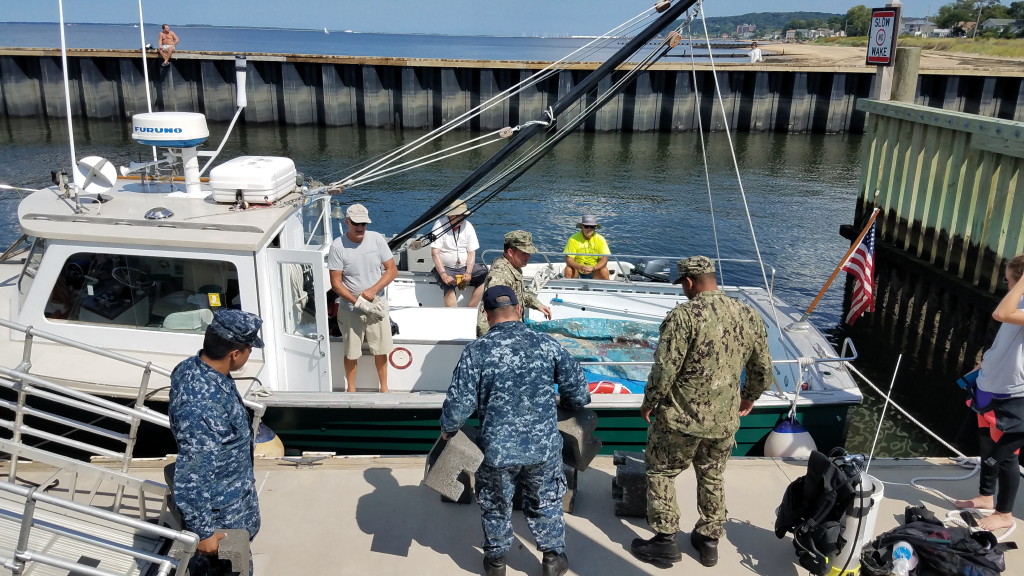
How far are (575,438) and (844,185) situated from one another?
21.3 metres

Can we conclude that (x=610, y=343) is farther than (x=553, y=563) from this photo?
Yes

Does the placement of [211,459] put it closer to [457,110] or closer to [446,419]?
[446,419]

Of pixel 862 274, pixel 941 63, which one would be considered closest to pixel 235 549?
pixel 862 274

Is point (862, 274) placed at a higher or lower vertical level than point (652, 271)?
higher

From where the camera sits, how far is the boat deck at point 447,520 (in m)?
4.00

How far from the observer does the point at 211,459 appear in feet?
10.0

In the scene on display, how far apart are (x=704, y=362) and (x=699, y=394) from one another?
6.3 inches

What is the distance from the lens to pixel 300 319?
5.86m

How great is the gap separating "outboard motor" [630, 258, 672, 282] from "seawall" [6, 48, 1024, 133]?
19.6m

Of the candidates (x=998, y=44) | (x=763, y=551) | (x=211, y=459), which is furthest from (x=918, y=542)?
(x=998, y=44)

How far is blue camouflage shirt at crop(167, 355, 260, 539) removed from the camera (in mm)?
3010

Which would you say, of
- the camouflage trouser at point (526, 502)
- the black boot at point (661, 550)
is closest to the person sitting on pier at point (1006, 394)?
the black boot at point (661, 550)

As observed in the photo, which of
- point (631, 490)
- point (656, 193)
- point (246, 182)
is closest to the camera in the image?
point (631, 490)

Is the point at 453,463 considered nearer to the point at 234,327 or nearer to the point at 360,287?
the point at 234,327
